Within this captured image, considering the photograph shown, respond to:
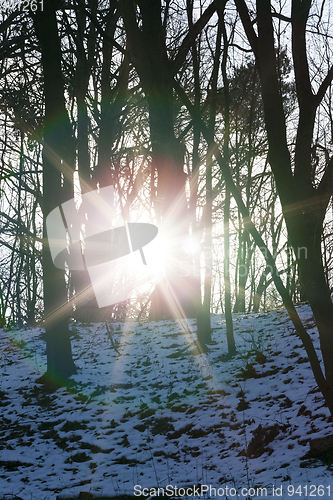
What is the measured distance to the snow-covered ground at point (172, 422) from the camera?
3389 mm

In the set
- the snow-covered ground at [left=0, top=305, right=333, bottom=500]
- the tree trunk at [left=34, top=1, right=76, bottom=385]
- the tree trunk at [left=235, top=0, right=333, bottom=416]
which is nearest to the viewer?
the tree trunk at [left=235, top=0, right=333, bottom=416]

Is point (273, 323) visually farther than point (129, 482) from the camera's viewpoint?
Yes

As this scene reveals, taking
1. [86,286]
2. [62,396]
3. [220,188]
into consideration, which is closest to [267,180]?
[220,188]

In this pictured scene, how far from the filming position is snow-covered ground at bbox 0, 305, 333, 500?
3.39 m

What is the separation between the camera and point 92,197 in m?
10.3

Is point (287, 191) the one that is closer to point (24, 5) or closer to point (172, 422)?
point (172, 422)

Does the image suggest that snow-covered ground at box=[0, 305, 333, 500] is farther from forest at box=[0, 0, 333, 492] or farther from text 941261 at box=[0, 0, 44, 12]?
text 941261 at box=[0, 0, 44, 12]

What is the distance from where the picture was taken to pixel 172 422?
4.79 meters

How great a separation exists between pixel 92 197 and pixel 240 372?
6265mm

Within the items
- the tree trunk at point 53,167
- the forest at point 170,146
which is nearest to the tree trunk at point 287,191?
the forest at point 170,146

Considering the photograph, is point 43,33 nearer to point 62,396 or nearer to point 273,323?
point 62,396

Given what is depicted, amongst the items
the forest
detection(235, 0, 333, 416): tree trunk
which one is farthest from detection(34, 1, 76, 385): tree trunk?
detection(235, 0, 333, 416): tree trunk

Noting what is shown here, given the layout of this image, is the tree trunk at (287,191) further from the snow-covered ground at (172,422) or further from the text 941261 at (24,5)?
the text 941261 at (24,5)

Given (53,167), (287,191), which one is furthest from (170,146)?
(287,191)
